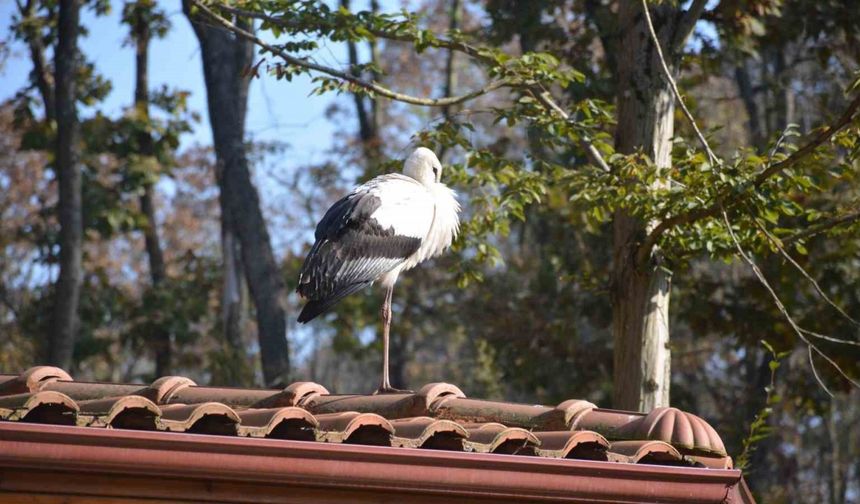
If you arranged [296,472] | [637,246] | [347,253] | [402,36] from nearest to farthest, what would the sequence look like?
[296,472], [347,253], [637,246], [402,36]

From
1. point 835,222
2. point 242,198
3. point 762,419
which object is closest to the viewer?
point 762,419

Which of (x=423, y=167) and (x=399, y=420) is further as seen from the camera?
(x=423, y=167)

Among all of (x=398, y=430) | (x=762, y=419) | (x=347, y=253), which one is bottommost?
(x=762, y=419)

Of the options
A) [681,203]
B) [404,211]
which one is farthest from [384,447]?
[681,203]

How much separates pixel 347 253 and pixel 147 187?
1183 centimetres

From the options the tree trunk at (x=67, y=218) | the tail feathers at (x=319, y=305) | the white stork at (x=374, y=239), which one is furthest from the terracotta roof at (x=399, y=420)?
the tree trunk at (x=67, y=218)

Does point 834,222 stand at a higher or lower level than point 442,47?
lower

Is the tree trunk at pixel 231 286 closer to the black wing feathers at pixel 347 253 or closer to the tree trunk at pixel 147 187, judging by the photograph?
the tree trunk at pixel 147 187

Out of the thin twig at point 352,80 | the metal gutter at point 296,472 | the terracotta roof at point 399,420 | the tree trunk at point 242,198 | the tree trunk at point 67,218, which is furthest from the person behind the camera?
the tree trunk at point 242,198

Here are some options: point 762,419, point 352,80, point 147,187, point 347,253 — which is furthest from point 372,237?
point 147,187

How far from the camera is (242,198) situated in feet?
51.1

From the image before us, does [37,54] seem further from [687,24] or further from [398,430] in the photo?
[398,430]

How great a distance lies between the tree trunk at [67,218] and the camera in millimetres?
14812

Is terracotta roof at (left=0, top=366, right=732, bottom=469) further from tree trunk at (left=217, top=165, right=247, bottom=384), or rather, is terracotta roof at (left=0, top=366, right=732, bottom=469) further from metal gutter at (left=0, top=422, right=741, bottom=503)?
tree trunk at (left=217, top=165, right=247, bottom=384)
